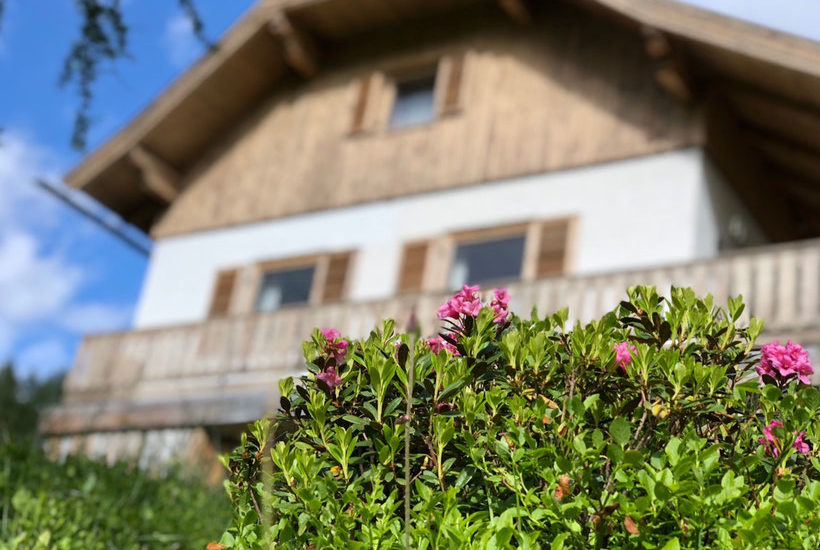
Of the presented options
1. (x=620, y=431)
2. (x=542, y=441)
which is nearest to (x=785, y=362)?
(x=620, y=431)

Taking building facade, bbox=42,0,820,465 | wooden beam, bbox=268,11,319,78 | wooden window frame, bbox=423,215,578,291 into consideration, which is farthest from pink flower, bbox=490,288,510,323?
wooden beam, bbox=268,11,319,78

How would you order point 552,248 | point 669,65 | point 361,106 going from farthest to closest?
point 361,106 < point 552,248 < point 669,65

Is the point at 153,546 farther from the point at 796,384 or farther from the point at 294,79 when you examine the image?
the point at 294,79

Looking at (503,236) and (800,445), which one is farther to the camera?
(503,236)

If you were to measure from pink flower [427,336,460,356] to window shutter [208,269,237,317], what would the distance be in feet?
43.1

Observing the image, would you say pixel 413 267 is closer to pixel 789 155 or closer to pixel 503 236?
pixel 503 236

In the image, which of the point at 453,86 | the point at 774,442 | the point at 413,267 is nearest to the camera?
the point at 774,442

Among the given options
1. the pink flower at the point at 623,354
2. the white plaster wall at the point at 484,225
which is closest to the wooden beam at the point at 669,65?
the white plaster wall at the point at 484,225

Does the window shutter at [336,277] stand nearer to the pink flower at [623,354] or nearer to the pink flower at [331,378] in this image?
the pink flower at [331,378]

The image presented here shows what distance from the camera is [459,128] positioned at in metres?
15.7

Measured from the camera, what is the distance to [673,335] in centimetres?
349

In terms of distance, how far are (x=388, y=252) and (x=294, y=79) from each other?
14.6 ft

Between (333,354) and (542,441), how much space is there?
30.3 inches

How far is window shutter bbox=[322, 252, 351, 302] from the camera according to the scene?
15680 millimetres
